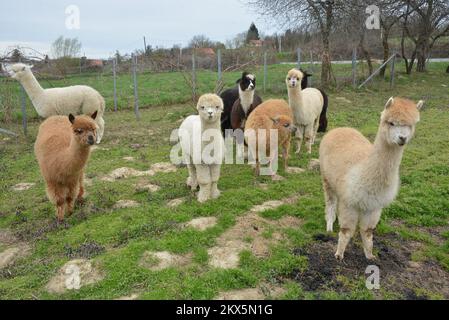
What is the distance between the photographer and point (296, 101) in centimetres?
755

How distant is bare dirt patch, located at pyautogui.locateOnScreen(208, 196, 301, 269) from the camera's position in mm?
4070

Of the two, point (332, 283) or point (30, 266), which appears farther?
point (30, 266)

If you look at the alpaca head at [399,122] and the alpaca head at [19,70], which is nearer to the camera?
the alpaca head at [399,122]

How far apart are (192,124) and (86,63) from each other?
698 inches

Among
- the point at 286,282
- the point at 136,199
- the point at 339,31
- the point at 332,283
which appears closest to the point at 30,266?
the point at 136,199

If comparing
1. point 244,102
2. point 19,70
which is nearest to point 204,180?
point 244,102

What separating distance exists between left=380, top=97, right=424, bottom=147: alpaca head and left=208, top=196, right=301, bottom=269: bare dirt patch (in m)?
1.75

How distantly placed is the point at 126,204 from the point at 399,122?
12.9 feet

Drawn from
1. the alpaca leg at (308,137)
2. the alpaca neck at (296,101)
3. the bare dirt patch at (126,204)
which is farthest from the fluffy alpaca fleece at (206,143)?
the alpaca leg at (308,137)

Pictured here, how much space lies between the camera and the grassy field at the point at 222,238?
3617 millimetres

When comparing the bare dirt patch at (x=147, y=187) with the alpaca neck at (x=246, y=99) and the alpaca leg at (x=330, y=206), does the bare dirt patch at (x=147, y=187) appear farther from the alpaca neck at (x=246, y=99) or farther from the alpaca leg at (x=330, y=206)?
the alpaca leg at (x=330, y=206)

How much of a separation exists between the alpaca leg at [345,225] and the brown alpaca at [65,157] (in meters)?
3.06
